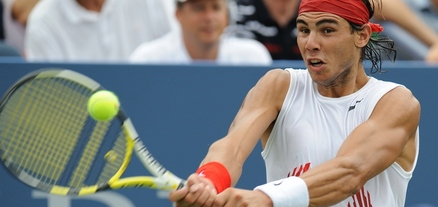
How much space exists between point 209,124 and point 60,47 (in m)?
1.46

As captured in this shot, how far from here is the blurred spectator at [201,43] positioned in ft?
19.9

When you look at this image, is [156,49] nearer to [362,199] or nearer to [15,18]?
[15,18]

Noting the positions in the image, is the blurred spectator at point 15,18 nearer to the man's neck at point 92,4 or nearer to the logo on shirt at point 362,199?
the man's neck at point 92,4

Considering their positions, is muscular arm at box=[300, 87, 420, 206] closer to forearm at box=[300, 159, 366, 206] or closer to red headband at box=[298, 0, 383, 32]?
forearm at box=[300, 159, 366, 206]

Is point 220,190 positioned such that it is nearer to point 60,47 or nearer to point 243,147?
point 243,147

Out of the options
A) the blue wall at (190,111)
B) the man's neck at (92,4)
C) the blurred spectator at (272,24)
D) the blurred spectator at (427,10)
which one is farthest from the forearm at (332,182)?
the blurred spectator at (427,10)

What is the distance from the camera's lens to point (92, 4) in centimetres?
641

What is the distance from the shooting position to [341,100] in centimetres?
372

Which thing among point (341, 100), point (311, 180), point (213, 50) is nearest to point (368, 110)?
point (341, 100)

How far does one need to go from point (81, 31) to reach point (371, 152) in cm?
339

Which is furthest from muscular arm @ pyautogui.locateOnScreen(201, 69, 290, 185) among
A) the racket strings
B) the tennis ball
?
the racket strings

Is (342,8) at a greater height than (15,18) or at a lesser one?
greater

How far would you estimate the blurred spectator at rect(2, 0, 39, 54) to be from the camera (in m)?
6.70

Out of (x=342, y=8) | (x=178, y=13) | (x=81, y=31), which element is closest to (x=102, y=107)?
(x=342, y=8)
